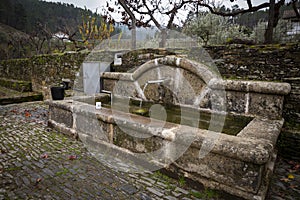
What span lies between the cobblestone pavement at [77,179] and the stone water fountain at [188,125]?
0.17 metres

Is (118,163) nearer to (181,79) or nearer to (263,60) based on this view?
(181,79)

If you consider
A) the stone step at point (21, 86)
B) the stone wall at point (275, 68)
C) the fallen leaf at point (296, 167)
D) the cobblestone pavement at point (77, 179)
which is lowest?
the cobblestone pavement at point (77, 179)

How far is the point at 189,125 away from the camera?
2.85 m

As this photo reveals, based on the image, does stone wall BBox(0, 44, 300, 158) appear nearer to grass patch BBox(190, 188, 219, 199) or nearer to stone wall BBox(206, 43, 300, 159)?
stone wall BBox(206, 43, 300, 159)

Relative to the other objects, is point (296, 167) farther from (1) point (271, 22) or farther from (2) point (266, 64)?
(1) point (271, 22)

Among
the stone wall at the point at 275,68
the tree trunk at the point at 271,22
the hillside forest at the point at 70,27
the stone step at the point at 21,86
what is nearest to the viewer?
the stone wall at the point at 275,68

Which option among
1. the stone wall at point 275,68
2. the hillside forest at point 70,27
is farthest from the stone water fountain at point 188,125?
the hillside forest at point 70,27

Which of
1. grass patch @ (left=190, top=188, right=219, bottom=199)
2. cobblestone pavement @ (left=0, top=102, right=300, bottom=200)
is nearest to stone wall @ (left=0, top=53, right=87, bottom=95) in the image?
cobblestone pavement @ (left=0, top=102, right=300, bottom=200)

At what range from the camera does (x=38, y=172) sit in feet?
7.64

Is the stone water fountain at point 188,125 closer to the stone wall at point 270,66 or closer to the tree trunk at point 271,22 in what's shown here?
the stone wall at point 270,66

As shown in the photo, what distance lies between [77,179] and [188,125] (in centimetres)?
159

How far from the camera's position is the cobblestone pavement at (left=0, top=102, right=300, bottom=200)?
1.95 m

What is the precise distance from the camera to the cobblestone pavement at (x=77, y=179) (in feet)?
6.41

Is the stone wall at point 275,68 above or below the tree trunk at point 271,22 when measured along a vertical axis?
below
